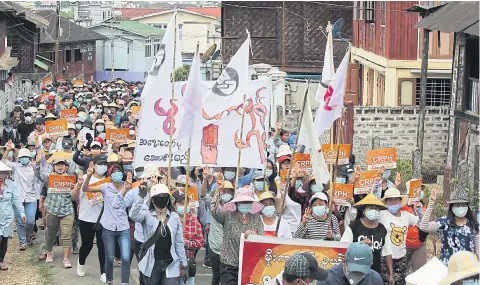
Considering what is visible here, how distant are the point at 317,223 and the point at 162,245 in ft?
5.40

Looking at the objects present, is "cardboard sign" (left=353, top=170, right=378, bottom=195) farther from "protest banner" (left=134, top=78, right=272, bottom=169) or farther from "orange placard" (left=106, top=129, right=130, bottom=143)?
"orange placard" (left=106, top=129, right=130, bottom=143)

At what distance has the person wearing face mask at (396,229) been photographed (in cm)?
1112

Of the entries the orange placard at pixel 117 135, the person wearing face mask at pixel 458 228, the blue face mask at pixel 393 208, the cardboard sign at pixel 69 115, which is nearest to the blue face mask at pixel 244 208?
the blue face mask at pixel 393 208

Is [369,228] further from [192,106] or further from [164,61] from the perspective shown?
[164,61]

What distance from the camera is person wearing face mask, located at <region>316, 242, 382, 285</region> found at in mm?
7074

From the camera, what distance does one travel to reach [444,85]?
27828mm

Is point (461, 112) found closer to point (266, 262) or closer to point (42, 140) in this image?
point (42, 140)

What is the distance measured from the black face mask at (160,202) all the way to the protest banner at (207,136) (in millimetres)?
1734

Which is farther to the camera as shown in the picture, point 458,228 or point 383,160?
point 383,160

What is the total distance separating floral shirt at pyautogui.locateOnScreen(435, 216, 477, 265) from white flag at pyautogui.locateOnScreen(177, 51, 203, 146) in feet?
10.2

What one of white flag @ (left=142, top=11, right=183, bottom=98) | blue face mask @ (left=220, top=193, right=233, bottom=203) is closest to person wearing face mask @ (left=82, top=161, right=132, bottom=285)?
white flag @ (left=142, top=11, right=183, bottom=98)

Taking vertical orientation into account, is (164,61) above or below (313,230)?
above

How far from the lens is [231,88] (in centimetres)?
1357

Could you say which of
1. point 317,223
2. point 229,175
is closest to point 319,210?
point 317,223
